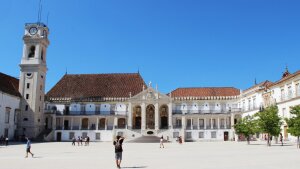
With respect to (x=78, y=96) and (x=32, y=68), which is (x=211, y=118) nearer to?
(x=78, y=96)

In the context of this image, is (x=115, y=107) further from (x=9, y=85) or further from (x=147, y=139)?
(x=9, y=85)

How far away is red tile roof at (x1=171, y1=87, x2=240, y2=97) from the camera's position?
60.8 meters

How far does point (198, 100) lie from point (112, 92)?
16659mm

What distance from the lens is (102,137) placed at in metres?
55.2

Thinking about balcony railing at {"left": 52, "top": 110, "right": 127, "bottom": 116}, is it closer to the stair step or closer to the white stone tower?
the white stone tower

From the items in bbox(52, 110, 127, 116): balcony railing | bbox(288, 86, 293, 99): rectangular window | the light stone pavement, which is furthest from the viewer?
bbox(52, 110, 127, 116): balcony railing

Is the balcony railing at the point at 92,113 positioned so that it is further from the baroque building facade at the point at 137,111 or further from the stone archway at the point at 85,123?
the stone archway at the point at 85,123

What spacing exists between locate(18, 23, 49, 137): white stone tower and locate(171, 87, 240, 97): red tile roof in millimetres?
24842

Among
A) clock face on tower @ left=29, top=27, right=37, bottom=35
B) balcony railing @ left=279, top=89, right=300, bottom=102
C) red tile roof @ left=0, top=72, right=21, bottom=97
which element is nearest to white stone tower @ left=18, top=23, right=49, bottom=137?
clock face on tower @ left=29, top=27, right=37, bottom=35


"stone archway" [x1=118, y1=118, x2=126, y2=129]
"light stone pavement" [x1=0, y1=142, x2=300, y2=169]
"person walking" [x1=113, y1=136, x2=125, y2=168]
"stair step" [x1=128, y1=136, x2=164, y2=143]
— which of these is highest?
"stone archway" [x1=118, y1=118, x2=126, y2=129]

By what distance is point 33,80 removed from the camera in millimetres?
52125

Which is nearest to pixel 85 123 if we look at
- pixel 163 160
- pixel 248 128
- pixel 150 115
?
pixel 150 115

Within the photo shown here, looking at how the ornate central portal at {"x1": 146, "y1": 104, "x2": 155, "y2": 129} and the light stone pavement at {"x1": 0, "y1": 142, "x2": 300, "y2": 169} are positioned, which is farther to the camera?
the ornate central portal at {"x1": 146, "y1": 104, "x2": 155, "y2": 129}

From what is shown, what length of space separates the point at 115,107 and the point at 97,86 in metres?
6.63
